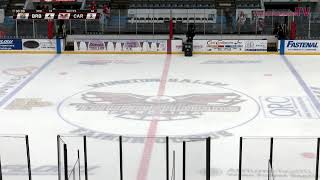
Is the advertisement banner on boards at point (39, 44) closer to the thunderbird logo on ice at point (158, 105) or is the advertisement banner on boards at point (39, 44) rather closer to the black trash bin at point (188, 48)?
the black trash bin at point (188, 48)

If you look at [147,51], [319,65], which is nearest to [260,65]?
[319,65]

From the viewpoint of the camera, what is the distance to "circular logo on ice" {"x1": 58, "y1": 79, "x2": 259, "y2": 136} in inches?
495

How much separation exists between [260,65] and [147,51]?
498cm

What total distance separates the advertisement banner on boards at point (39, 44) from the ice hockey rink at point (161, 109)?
2.56 ft

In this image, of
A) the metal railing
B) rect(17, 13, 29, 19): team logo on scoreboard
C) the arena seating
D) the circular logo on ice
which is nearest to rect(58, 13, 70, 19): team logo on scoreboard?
the metal railing

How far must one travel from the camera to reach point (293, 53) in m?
22.7

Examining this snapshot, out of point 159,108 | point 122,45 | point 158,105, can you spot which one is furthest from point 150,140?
point 122,45

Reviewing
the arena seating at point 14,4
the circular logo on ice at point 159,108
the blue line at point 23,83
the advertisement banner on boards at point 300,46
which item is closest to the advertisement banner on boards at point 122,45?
the blue line at point 23,83

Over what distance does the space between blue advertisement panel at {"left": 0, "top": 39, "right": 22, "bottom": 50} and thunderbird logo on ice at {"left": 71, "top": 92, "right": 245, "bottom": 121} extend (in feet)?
28.5

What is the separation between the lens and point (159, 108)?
46.6 ft

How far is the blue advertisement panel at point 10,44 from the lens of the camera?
23.5 m

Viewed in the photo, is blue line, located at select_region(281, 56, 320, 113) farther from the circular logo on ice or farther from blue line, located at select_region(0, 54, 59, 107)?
blue line, located at select_region(0, 54, 59, 107)

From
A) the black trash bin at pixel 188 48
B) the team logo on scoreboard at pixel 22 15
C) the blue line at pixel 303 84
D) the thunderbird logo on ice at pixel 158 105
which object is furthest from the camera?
the team logo on scoreboard at pixel 22 15

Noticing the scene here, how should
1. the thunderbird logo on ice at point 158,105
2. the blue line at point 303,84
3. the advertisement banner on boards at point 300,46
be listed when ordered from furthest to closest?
the advertisement banner on boards at point 300,46
the blue line at point 303,84
the thunderbird logo on ice at point 158,105
